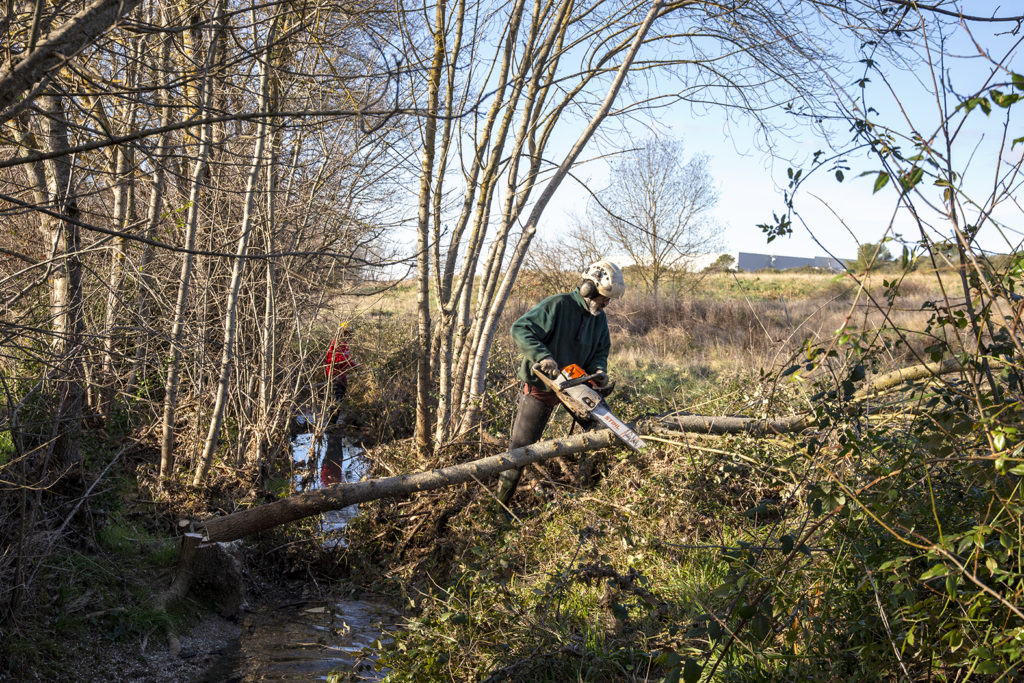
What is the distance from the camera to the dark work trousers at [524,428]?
6.57m

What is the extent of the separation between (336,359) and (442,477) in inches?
125

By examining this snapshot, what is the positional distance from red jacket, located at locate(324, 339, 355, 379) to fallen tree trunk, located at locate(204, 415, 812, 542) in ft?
7.28

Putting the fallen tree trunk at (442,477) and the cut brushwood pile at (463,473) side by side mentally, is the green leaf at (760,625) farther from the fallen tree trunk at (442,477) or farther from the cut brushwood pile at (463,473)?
the cut brushwood pile at (463,473)

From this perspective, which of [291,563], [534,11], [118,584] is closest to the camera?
[118,584]

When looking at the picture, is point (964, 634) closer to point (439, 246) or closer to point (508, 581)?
point (508, 581)

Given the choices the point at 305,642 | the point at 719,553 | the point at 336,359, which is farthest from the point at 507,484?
the point at 336,359

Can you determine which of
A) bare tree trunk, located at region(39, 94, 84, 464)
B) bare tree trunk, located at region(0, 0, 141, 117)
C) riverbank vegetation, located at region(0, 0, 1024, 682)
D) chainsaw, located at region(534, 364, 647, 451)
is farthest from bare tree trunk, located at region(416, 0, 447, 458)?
bare tree trunk, located at region(0, 0, 141, 117)

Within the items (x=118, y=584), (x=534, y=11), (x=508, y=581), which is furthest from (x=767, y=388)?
(x=118, y=584)

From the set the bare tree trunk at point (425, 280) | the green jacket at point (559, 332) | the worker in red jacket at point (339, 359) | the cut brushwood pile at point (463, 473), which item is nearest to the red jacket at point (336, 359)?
the worker in red jacket at point (339, 359)

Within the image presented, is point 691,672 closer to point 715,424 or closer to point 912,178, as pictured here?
point 912,178

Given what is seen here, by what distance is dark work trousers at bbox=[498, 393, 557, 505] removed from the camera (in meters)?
6.57

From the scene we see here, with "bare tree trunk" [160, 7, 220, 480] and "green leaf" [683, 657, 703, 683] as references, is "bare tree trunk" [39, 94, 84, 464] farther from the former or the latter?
"green leaf" [683, 657, 703, 683]

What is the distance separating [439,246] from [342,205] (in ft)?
4.12

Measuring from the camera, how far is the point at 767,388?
7355 millimetres
